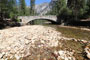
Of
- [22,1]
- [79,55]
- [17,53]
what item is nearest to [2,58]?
[17,53]

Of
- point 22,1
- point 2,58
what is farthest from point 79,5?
point 22,1

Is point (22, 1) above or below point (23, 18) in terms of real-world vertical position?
above

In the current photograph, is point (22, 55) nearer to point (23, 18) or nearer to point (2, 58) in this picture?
point (2, 58)

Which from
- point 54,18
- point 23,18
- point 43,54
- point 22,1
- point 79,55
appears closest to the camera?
point 79,55

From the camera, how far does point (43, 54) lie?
466cm

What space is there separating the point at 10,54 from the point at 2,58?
1.63ft

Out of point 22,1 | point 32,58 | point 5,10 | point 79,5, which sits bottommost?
point 32,58

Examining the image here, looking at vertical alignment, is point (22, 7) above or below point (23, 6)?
below

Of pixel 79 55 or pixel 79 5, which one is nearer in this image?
pixel 79 55

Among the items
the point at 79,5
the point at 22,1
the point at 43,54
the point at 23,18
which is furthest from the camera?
the point at 22,1

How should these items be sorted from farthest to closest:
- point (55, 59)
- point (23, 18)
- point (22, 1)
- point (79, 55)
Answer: point (22, 1)
point (23, 18)
point (79, 55)
point (55, 59)

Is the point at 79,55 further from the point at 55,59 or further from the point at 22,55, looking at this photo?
the point at 22,55

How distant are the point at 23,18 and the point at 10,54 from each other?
111 ft

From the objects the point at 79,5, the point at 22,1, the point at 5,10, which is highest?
the point at 22,1
